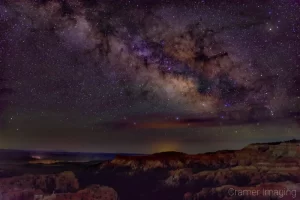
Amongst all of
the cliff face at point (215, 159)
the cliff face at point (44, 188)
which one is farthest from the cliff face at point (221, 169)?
the cliff face at point (44, 188)

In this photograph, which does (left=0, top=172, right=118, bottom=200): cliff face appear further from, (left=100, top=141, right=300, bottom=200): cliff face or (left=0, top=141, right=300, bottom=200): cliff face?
(left=100, top=141, right=300, bottom=200): cliff face

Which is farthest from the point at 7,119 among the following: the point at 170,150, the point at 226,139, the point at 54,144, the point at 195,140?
the point at 226,139

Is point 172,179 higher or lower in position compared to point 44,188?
higher

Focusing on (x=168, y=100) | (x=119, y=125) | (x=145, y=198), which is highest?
(x=168, y=100)

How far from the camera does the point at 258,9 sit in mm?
6719

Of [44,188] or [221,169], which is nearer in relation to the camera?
[44,188]

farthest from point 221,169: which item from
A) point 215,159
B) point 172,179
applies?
point 172,179

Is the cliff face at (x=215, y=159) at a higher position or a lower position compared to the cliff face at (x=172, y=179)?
higher

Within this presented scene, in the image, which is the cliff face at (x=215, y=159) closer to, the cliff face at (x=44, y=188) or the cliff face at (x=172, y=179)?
the cliff face at (x=172, y=179)

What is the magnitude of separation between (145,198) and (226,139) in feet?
9.08

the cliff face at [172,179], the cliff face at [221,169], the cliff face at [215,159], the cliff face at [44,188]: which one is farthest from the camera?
the cliff face at [215,159]

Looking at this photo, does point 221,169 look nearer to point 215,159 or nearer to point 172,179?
point 215,159

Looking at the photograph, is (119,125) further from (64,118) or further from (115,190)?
(115,190)

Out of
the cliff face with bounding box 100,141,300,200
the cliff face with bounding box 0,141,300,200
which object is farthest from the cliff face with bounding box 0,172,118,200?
the cliff face with bounding box 100,141,300,200
